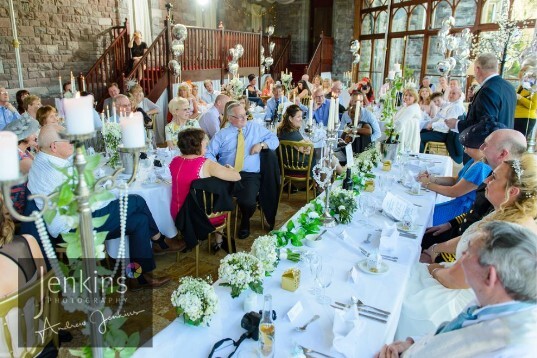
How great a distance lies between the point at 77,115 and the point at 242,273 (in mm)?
940

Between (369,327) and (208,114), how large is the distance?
404 centimetres

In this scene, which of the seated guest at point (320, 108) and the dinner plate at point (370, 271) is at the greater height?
the seated guest at point (320, 108)

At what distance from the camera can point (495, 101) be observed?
12.1 ft

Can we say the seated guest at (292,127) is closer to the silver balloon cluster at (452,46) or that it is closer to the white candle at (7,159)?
the white candle at (7,159)

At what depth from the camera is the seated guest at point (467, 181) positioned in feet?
9.40

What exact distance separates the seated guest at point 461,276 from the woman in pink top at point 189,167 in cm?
169

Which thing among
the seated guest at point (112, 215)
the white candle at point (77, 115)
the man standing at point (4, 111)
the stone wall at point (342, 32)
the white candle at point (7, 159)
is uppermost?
the stone wall at point (342, 32)

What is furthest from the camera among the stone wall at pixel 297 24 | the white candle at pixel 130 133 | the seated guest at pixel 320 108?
the stone wall at pixel 297 24

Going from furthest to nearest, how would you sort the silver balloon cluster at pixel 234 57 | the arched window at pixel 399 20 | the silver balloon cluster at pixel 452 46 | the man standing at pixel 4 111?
the arched window at pixel 399 20
the silver balloon cluster at pixel 234 57
the silver balloon cluster at pixel 452 46
the man standing at pixel 4 111

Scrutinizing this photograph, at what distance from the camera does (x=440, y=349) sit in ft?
4.23

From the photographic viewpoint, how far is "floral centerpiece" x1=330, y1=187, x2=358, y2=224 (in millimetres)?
2468

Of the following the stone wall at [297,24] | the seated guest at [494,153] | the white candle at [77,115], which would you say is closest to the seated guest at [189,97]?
the seated guest at [494,153]

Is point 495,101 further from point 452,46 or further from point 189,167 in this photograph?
point 452,46

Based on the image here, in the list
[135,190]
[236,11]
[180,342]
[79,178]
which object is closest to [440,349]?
[180,342]
